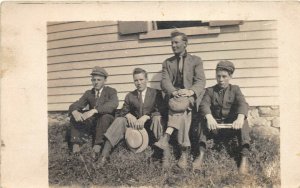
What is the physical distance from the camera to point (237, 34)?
409cm

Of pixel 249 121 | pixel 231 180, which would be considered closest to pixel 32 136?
pixel 231 180

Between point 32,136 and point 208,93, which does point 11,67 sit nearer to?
point 32,136

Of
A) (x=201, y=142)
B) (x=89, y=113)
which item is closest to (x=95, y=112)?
(x=89, y=113)

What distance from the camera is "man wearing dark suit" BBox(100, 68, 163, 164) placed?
3.90m

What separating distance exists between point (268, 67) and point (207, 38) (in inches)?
24.9

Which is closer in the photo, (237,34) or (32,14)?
(32,14)

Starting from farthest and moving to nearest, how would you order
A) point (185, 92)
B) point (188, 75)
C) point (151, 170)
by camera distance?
1. point (188, 75)
2. point (185, 92)
3. point (151, 170)

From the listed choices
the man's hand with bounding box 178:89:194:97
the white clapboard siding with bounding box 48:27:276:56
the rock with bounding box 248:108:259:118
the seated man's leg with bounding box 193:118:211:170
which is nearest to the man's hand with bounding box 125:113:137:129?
the man's hand with bounding box 178:89:194:97

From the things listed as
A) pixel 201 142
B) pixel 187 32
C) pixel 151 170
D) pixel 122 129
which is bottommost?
pixel 151 170

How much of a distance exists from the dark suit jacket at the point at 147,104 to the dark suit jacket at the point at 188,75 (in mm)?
107

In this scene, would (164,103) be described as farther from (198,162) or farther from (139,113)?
(198,162)

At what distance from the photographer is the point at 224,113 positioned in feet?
13.0

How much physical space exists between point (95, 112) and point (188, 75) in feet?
3.02

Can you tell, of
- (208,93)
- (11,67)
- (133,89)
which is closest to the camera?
(11,67)
